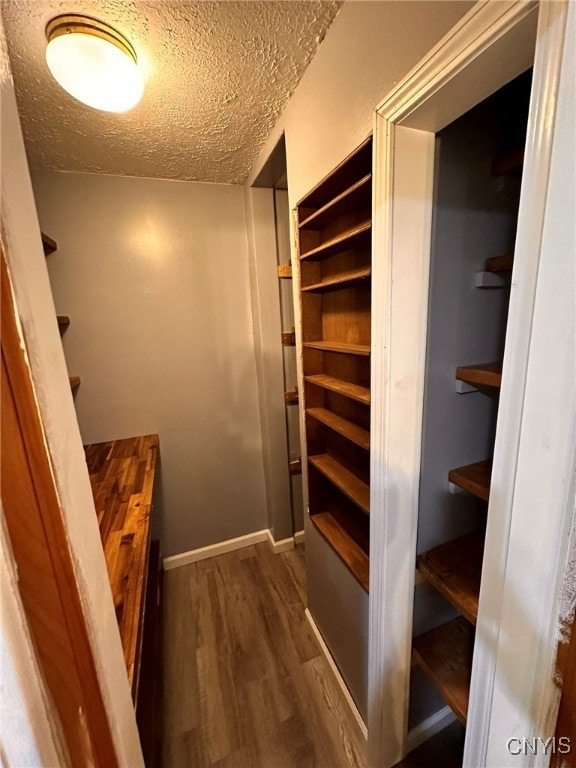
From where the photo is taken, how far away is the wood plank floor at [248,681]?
1.26 metres

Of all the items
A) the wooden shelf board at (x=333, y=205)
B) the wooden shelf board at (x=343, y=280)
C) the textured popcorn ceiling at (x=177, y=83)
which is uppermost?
the textured popcorn ceiling at (x=177, y=83)

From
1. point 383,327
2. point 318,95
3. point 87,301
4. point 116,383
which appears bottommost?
point 116,383

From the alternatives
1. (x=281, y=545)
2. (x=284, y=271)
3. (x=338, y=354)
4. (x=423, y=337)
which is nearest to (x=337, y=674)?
(x=281, y=545)

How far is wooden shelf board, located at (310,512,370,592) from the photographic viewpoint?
1170mm

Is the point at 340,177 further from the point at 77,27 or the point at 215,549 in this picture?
the point at 215,549

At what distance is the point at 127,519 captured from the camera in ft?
4.16

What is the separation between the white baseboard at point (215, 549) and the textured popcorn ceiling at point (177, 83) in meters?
2.47

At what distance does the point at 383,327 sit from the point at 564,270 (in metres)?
0.43

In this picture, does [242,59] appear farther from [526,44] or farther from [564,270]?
[564,270]

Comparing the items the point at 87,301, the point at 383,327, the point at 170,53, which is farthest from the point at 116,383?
the point at 383,327

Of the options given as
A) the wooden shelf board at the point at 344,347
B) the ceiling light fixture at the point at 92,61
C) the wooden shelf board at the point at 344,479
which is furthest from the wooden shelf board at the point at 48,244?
the wooden shelf board at the point at 344,479

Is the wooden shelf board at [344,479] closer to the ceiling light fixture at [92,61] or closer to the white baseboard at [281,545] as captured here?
the white baseboard at [281,545]

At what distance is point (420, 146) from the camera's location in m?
0.79

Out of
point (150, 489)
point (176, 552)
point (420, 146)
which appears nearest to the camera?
point (420, 146)
